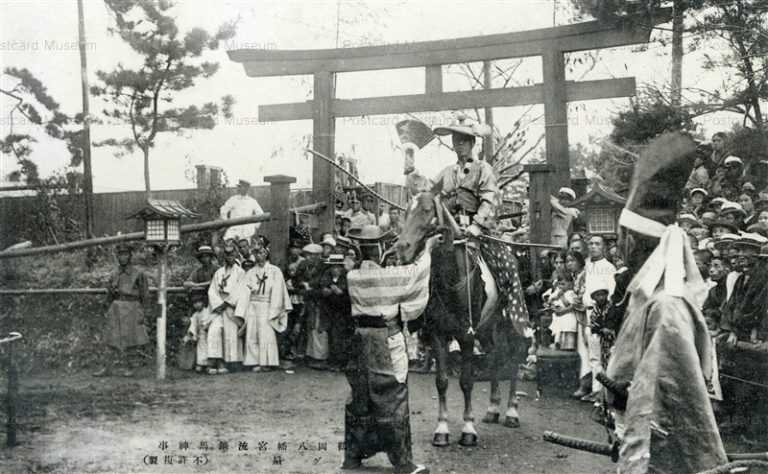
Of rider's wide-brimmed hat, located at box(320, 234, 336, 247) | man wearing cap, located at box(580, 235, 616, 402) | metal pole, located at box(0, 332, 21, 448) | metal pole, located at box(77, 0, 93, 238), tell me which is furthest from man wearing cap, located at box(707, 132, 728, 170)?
metal pole, located at box(77, 0, 93, 238)

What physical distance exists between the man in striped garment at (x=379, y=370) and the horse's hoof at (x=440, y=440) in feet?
3.18

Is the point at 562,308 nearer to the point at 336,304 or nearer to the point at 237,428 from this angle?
the point at 336,304

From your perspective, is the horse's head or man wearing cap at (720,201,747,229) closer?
the horse's head

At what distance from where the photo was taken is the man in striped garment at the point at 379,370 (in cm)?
466

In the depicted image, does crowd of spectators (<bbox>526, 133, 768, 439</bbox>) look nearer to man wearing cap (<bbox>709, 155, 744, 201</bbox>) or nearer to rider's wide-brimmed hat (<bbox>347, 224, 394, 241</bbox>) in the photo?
man wearing cap (<bbox>709, 155, 744, 201</bbox>)

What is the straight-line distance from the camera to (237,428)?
6.29 metres

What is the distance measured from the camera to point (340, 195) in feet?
43.7

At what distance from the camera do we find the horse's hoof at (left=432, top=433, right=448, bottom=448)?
5711 millimetres

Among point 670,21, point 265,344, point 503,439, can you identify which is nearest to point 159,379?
point 265,344

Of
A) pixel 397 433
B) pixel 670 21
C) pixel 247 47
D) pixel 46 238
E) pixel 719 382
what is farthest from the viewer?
pixel 46 238

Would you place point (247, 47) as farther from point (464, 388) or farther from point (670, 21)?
point (464, 388)

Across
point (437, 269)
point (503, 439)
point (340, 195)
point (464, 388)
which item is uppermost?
point (340, 195)

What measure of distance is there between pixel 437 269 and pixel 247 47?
5.90 metres

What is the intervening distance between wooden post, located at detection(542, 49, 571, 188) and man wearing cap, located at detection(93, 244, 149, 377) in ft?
19.3
